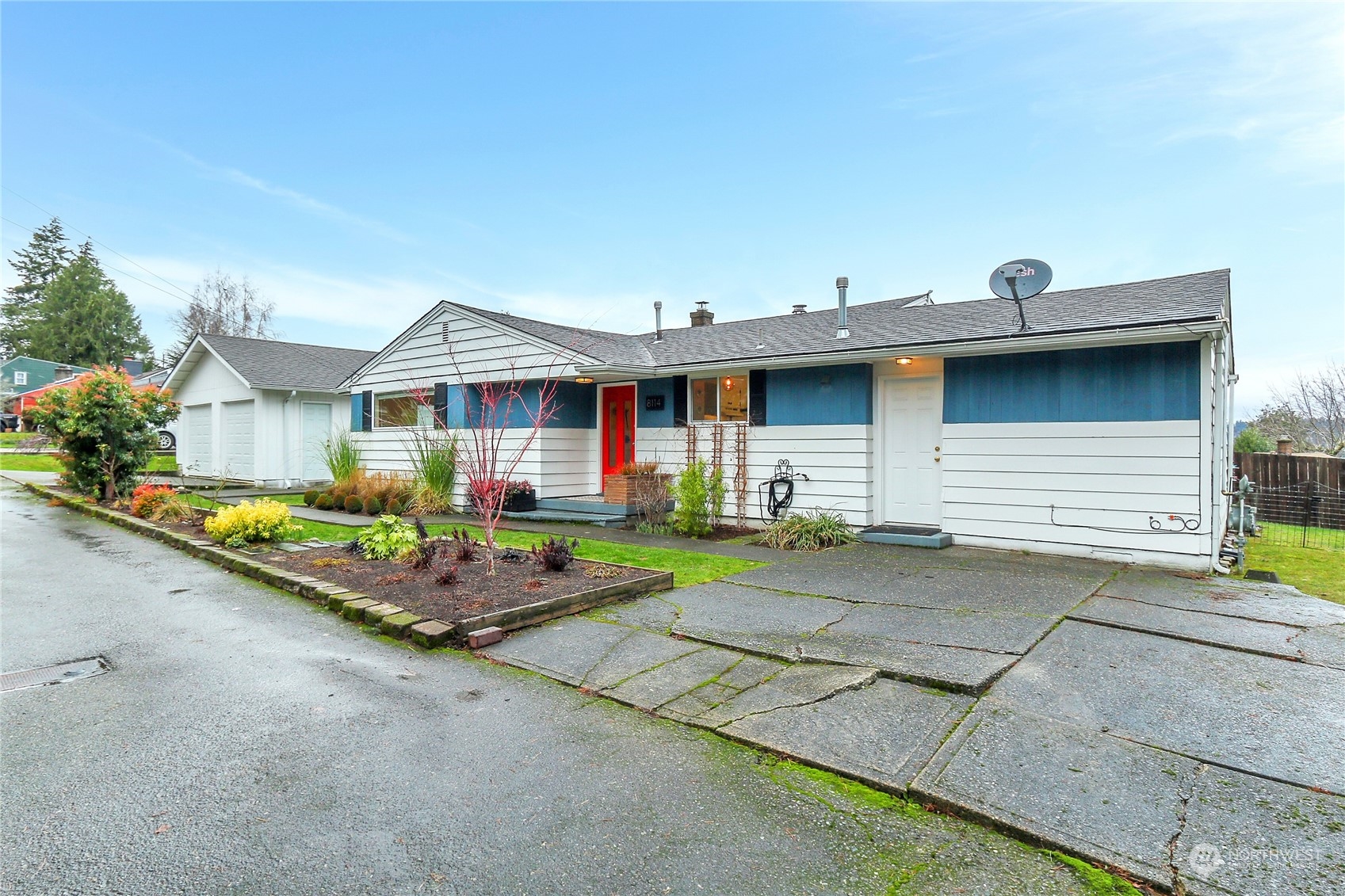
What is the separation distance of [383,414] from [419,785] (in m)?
12.5

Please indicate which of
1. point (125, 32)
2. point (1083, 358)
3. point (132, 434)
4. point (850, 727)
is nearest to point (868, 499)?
point (1083, 358)

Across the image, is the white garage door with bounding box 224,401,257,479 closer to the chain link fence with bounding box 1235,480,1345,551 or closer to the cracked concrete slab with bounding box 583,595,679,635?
the cracked concrete slab with bounding box 583,595,679,635

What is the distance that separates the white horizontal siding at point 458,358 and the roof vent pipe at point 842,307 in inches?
170

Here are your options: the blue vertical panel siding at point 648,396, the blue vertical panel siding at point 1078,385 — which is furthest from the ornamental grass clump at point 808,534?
the blue vertical panel siding at point 648,396

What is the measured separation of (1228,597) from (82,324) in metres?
61.2

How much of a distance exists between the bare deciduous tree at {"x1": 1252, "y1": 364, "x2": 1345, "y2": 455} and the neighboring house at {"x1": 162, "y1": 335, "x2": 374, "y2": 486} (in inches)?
1108

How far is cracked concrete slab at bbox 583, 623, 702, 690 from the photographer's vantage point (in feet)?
12.8

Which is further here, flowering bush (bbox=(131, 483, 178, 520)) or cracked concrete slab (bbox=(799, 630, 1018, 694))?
flowering bush (bbox=(131, 483, 178, 520))

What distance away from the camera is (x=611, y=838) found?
7.77 ft

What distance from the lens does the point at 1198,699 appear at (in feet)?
11.4

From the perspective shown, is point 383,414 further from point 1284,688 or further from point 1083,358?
point 1284,688

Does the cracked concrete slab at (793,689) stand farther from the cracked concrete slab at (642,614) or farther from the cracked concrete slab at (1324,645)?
the cracked concrete slab at (1324,645)

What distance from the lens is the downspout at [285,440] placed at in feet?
53.4

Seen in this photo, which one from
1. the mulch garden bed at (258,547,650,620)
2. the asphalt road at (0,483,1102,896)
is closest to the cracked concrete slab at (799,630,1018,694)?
the asphalt road at (0,483,1102,896)
